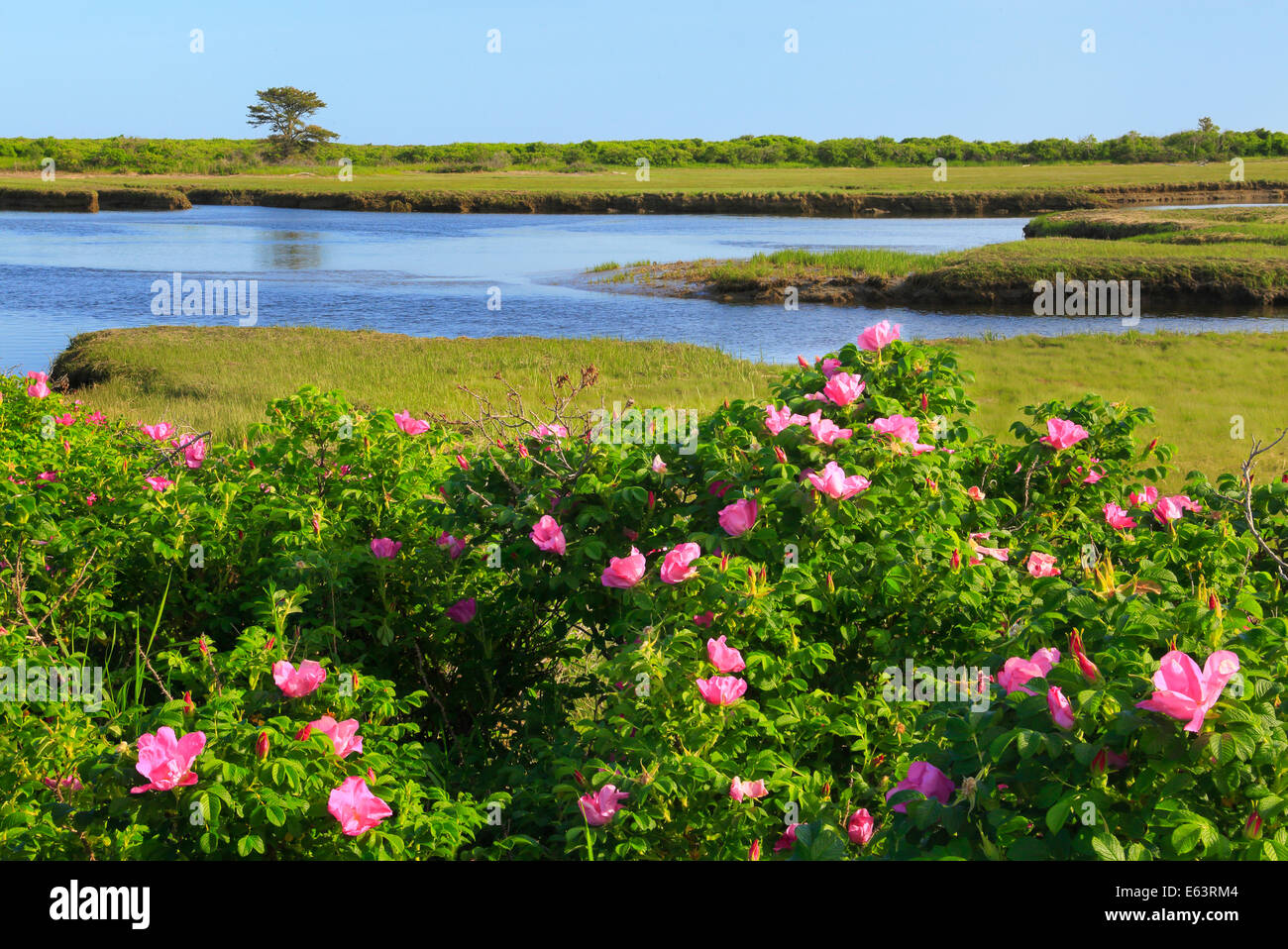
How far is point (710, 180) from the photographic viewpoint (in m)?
94.8

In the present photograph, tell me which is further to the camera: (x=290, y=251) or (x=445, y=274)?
(x=290, y=251)

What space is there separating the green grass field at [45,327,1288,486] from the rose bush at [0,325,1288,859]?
606 cm

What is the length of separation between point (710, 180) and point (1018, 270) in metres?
67.8

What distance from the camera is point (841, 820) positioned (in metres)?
2.90

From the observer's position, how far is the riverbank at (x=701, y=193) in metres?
65.3

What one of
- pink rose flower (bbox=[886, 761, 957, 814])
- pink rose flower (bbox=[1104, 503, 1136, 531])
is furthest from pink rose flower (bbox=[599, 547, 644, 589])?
pink rose flower (bbox=[1104, 503, 1136, 531])

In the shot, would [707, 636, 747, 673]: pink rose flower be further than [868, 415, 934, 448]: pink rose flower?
No

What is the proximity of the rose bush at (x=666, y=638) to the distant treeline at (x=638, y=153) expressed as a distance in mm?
104186

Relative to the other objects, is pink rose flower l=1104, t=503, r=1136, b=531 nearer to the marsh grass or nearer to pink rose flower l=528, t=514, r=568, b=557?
pink rose flower l=528, t=514, r=568, b=557

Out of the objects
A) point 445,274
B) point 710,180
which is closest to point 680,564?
point 445,274

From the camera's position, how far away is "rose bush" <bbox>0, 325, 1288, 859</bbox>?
2184mm

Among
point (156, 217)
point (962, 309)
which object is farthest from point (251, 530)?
point (156, 217)

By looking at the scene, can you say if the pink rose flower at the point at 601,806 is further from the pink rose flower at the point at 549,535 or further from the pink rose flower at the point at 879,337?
the pink rose flower at the point at 879,337

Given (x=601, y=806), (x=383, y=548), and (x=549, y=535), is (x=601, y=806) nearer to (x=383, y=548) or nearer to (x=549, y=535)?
(x=549, y=535)
